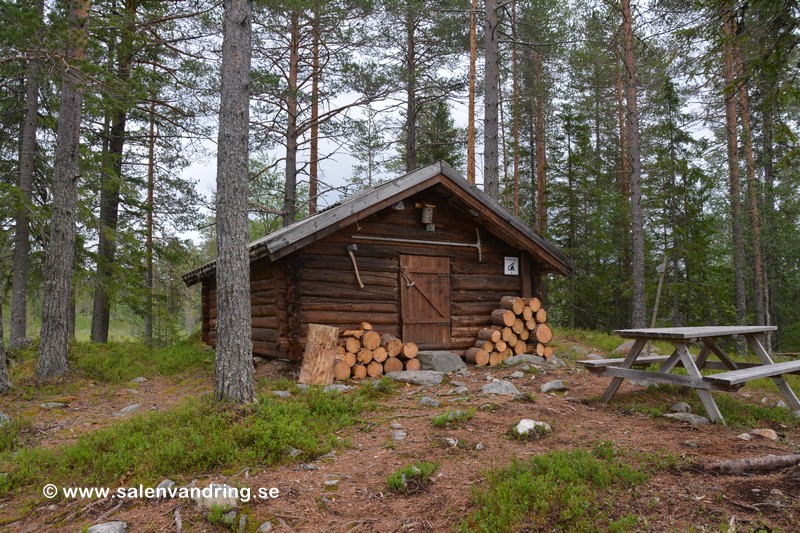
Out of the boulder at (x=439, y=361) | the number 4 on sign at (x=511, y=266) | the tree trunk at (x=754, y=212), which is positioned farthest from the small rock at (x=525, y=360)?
the tree trunk at (x=754, y=212)

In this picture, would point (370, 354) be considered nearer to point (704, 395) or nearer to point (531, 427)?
point (531, 427)

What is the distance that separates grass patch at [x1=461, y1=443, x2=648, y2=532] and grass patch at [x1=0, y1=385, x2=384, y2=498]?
1.95 metres

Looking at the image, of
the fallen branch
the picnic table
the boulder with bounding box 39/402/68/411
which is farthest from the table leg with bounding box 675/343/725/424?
the boulder with bounding box 39/402/68/411

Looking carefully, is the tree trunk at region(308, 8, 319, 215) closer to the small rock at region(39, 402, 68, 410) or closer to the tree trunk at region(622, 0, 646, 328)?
the tree trunk at region(622, 0, 646, 328)

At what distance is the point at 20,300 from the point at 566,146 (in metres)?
19.8

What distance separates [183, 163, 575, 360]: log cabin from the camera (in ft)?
29.6

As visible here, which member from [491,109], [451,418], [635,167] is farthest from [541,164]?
[451,418]

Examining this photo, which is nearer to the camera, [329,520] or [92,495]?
[329,520]

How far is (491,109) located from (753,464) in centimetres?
1027

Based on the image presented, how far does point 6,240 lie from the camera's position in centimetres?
1262

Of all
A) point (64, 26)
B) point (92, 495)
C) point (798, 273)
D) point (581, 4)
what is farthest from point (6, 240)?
point (798, 273)

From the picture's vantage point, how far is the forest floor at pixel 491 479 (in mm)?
3426

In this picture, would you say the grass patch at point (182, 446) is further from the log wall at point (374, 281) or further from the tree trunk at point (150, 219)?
the tree trunk at point (150, 219)

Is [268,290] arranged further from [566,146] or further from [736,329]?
[566,146]
